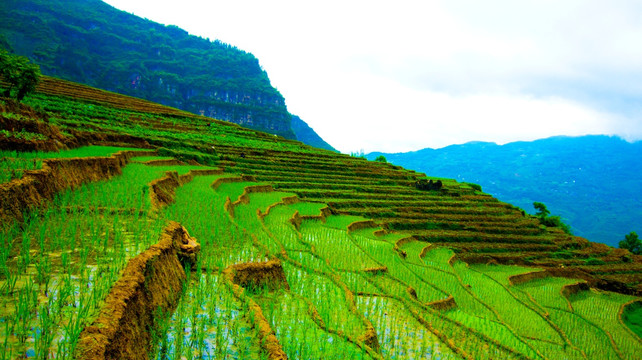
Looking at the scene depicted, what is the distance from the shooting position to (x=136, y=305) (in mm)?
2908

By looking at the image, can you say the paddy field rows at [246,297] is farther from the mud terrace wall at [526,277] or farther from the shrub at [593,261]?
the shrub at [593,261]

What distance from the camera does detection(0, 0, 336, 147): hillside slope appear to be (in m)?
90.2

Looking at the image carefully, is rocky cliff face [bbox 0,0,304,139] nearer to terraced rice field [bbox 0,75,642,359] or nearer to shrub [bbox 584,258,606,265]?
terraced rice field [bbox 0,75,642,359]

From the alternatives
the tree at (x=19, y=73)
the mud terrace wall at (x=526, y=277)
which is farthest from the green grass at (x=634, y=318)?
the tree at (x=19, y=73)

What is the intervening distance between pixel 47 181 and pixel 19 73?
17.8 metres

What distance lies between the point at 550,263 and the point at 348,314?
20.7 metres

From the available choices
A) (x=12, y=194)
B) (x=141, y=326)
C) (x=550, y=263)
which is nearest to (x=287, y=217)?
(x=12, y=194)

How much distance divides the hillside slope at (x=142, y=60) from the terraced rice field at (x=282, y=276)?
89.6 meters

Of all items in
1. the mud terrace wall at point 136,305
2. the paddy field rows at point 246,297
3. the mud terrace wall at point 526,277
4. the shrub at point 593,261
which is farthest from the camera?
the shrub at point 593,261

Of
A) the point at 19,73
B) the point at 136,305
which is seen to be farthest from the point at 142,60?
the point at 136,305

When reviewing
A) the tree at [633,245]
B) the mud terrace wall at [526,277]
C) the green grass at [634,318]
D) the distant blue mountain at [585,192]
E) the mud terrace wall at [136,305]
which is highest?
the distant blue mountain at [585,192]

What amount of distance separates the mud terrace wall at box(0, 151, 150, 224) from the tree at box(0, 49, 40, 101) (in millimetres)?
14294

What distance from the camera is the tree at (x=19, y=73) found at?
1822cm

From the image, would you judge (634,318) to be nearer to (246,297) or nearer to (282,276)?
(282,276)
